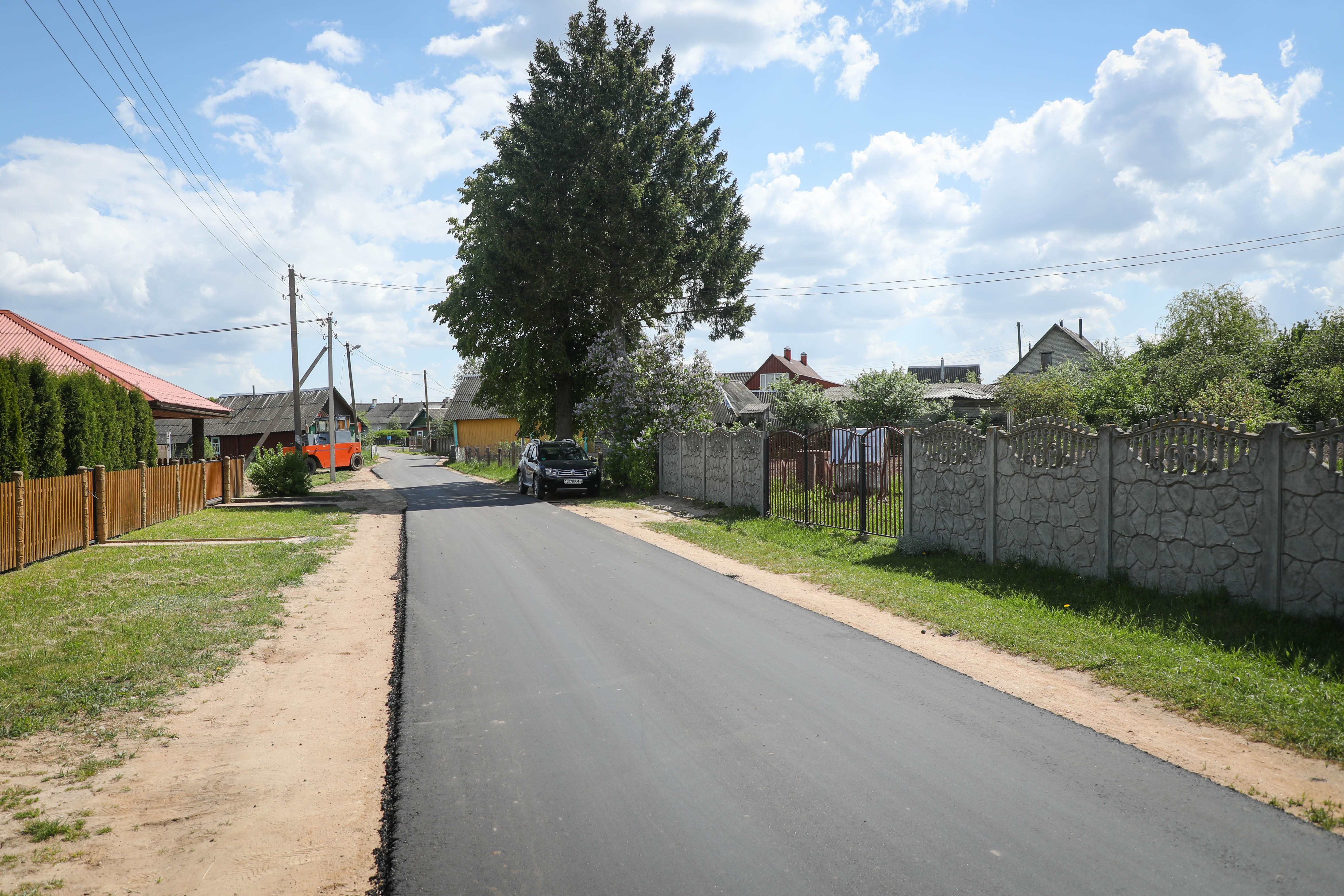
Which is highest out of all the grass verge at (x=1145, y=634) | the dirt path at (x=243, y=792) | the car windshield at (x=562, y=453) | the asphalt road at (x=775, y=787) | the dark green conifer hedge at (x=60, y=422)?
the dark green conifer hedge at (x=60, y=422)

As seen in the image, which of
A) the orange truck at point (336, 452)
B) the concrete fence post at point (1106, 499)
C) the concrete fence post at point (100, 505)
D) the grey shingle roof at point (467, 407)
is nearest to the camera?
the concrete fence post at point (1106, 499)

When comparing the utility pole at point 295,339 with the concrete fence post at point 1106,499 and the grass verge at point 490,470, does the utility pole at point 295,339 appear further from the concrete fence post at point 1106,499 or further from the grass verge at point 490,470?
the concrete fence post at point 1106,499

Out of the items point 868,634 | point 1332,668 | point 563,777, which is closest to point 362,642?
point 563,777

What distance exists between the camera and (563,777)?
4398 mm

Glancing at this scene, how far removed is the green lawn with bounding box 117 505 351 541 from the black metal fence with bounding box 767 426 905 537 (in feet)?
31.9

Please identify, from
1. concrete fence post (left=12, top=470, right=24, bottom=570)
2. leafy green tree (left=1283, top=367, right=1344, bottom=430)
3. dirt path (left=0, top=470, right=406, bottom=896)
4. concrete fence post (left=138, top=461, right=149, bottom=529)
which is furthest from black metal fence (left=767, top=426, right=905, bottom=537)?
leafy green tree (left=1283, top=367, right=1344, bottom=430)

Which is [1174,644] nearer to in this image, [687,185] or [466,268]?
[687,185]

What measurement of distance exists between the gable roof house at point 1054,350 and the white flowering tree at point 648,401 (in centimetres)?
4275

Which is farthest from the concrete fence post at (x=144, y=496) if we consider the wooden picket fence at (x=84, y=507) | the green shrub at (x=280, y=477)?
the green shrub at (x=280, y=477)

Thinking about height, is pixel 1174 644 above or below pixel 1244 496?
below

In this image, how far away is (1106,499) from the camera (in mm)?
8953

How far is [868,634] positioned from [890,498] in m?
5.68

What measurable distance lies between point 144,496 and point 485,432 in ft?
162

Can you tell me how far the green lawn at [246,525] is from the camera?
15305 mm
